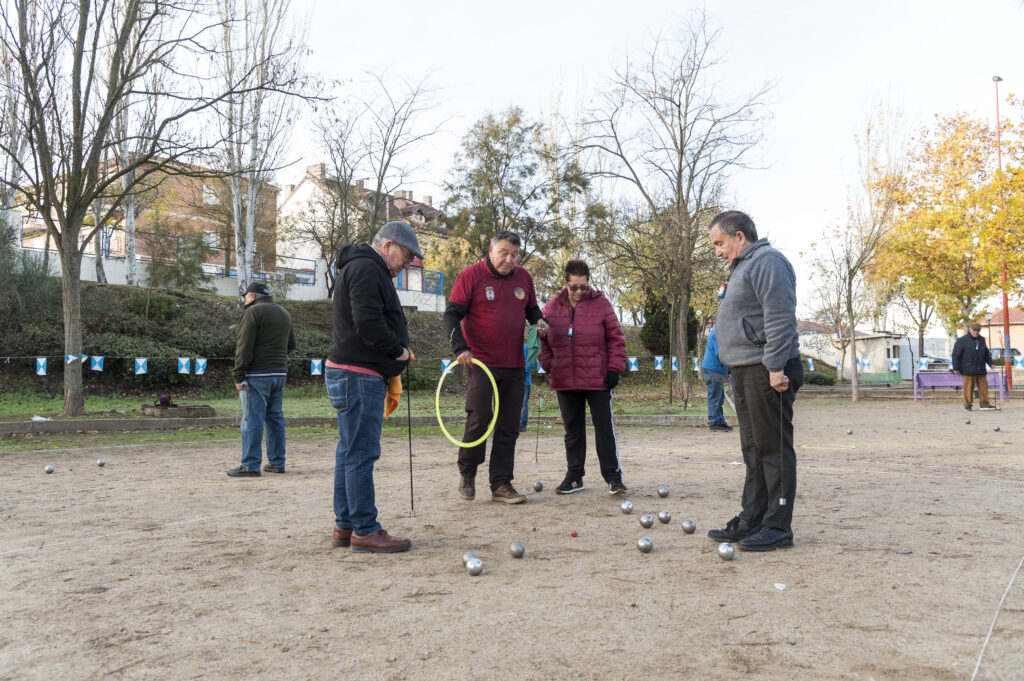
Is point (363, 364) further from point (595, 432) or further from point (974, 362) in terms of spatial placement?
point (974, 362)

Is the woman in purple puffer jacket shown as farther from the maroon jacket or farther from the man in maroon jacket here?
the man in maroon jacket

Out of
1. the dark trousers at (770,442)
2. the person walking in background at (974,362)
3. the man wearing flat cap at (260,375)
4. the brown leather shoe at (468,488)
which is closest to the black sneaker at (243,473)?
the man wearing flat cap at (260,375)

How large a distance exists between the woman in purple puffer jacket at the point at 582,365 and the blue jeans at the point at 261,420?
3033 millimetres

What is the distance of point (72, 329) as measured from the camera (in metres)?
13.9

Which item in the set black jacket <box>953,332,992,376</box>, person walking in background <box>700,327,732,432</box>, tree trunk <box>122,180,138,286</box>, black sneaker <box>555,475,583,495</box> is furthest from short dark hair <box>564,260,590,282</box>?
tree trunk <box>122,180,138,286</box>

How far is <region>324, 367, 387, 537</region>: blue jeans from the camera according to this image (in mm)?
4449

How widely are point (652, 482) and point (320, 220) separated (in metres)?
33.3

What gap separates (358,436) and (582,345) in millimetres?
2518

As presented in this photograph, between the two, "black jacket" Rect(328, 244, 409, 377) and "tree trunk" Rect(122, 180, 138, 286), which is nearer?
"black jacket" Rect(328, 244, 409, 377)

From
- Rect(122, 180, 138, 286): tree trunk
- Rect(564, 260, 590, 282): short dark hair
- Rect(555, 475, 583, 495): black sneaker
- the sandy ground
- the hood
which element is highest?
Rect(122, 180, 138, 286): tree trunk

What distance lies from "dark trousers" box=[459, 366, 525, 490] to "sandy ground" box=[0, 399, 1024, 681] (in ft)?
1.19

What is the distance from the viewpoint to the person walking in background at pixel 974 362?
16.3 meters

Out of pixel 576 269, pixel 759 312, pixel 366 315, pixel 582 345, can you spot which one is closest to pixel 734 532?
pixel 759 312

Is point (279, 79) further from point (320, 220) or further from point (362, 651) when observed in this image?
point (320, 220)
